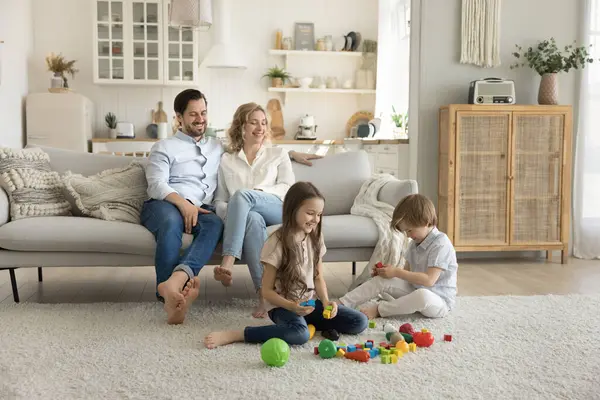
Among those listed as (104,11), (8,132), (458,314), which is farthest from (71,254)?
(104,11)

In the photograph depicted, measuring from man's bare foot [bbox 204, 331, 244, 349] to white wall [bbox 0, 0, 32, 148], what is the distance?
152 inches

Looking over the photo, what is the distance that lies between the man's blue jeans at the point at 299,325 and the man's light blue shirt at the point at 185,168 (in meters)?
1.06

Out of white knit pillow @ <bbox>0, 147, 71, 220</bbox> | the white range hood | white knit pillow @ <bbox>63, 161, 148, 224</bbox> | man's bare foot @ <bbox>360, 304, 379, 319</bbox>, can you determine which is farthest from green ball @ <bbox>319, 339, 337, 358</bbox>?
the white range hood

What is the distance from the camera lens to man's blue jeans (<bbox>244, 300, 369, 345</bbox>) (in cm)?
263

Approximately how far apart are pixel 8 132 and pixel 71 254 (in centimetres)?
320

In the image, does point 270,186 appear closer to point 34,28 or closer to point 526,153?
point 526,153

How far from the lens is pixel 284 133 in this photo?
782 centimetres

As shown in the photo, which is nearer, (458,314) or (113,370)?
(113,370)

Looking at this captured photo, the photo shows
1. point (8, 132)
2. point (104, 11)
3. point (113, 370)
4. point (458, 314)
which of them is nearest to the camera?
point (113, 370)

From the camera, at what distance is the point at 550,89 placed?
4.96m

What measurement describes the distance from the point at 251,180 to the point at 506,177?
2.16 meters

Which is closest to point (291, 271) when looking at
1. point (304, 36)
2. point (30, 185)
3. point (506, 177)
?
point (30, 185)

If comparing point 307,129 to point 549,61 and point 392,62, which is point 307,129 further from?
point 549,61

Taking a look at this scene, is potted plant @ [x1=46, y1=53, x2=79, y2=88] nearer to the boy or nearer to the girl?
the boy
